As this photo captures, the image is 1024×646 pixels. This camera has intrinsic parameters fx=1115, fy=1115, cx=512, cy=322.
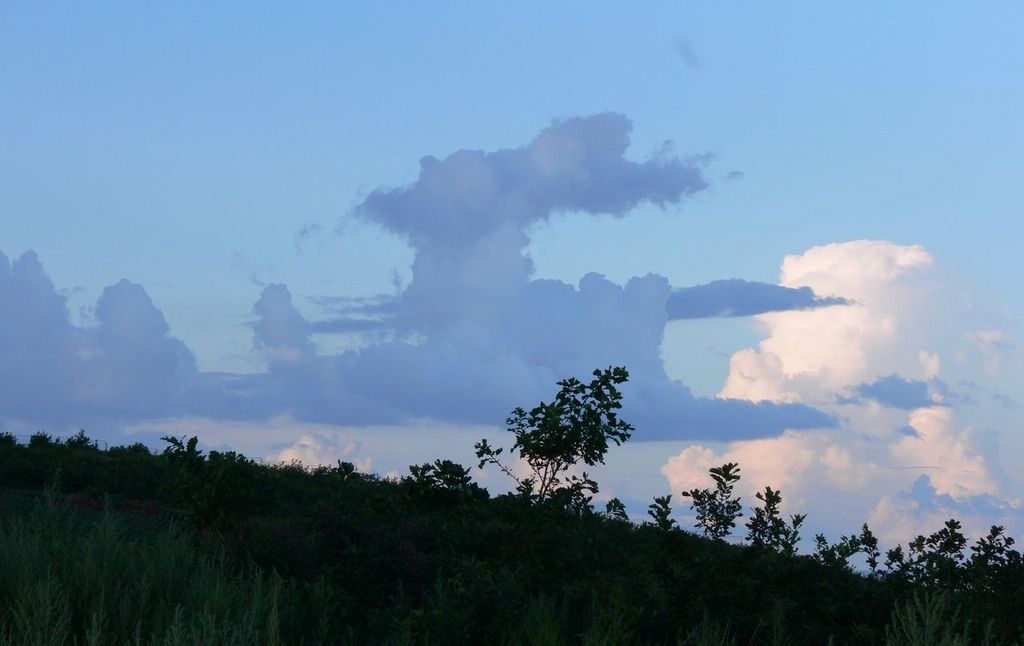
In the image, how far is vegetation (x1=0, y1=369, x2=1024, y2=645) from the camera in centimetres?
1132

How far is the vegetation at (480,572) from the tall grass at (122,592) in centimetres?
4

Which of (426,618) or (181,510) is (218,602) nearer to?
(426,618)

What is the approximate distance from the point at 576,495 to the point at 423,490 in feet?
7.96

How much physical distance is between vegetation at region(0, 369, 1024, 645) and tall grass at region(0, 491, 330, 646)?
0.12ft

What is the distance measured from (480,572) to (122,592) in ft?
13.0

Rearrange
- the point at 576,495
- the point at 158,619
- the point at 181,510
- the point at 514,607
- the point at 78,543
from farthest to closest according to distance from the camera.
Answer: the point at 181,510
the point at 576,495
the point at 78,543
the point at 514,607
the point at 158,619

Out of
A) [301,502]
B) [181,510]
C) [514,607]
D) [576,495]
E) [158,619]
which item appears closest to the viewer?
[158,619]

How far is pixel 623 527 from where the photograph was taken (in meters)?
19.1

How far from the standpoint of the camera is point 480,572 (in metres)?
12.2

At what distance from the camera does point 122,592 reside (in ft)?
40.3

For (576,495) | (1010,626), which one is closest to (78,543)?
(576,495)

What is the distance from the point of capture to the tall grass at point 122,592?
421 inches

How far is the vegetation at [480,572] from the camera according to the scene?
446 inches

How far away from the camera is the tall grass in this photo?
10.7 metres
